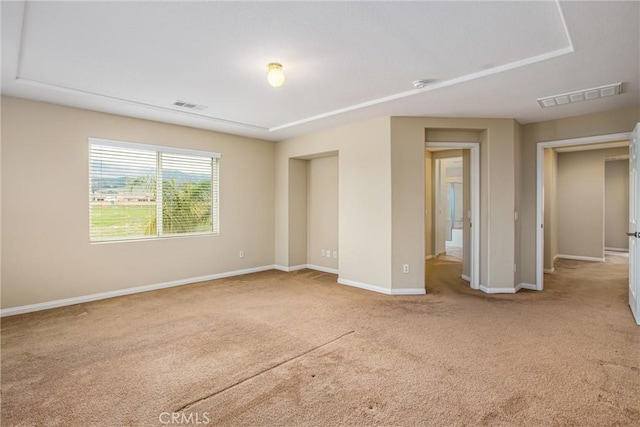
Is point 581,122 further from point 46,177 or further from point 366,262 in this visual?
point 46,177

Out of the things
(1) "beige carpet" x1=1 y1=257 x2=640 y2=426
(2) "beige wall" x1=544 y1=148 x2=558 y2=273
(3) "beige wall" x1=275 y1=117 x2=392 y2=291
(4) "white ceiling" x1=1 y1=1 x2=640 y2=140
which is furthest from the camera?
(2) "beige wall" x1=544 y1=148 x2=558 y2=273

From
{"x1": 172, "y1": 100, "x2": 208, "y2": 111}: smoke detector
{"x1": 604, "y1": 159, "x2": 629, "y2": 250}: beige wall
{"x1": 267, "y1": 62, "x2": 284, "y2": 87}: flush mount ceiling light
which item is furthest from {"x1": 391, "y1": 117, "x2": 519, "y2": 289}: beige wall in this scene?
{"x1": 604, "y1": 159, "x2": 629, "y2": 250}: beige wall

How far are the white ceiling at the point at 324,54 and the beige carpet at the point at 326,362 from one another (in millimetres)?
2479

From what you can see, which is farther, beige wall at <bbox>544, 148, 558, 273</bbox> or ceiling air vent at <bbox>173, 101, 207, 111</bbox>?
beige wall at <bbox>544, 148, 558, 273</bbox>

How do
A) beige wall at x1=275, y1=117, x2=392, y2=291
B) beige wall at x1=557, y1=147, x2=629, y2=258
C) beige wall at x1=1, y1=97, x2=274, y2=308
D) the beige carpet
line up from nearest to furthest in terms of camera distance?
the beige carpet
beige wall at x1=1, y1=97, x2=274, y2=308
beige wall at x1=275, y1=117, x2=392, y2=291
beige wall at x1=557, y1=147, x2=629, y2=258

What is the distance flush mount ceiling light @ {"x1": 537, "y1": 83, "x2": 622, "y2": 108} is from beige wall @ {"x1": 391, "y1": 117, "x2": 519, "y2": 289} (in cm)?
72

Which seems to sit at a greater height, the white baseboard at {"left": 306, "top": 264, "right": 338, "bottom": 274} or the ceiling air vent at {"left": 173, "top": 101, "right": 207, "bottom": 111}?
the ceiling air vent at {"left": 173, "top": 101, "right": 207, "bottom": 111}

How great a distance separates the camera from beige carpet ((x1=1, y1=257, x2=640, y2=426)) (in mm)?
2021

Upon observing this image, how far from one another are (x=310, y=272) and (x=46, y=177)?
4.16m

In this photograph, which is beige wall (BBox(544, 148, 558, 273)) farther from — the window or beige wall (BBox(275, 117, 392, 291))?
the window

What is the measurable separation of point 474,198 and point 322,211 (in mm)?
2751

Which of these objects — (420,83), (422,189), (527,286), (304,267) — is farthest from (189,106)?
(527,286)

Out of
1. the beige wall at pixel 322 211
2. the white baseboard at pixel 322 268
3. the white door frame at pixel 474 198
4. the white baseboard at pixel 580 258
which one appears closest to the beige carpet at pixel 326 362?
the white door frame at pixel 474 198

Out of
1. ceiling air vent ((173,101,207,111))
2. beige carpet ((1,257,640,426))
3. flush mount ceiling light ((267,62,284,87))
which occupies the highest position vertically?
ceiling air vent ((173,101,207,111))
